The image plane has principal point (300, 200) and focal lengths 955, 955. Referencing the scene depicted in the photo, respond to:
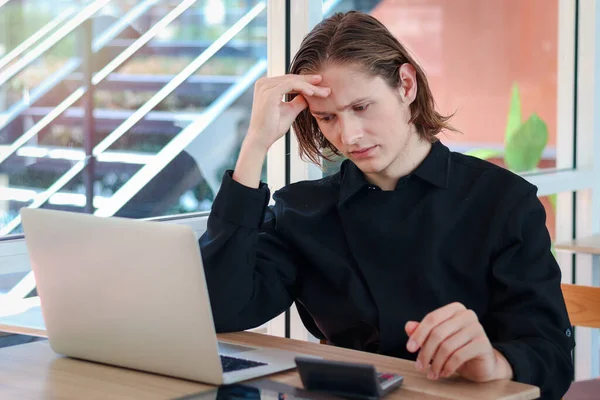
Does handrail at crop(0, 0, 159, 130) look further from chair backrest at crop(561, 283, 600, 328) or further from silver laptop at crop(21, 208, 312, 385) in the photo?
chair backrest at crop(561, 283, 600, 328)

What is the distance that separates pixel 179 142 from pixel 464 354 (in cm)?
131

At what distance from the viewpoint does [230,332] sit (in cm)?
159

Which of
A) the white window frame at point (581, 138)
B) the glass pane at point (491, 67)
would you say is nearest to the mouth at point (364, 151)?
the glass pane at point (491, 67)

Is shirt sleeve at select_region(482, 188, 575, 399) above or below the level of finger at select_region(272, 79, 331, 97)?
below

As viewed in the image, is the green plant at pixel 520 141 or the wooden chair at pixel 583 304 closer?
the wooden chair at pixel 583 304

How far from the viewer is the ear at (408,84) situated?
5.33 ft

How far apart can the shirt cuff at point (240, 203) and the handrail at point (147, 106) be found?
62 cm

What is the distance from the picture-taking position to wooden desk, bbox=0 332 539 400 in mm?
1177

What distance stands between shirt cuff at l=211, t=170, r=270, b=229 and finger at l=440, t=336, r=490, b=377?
47 cm

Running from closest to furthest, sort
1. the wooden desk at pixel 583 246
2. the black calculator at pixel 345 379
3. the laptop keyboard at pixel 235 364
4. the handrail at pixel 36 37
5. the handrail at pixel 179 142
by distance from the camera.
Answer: the black calculator at pixel 345 379 → the laptop keyboard at pixel 235 364 → the handrail at pixel 36 37 → the handrail at pixel 179 142 → the wooden desk at pixel 583 246

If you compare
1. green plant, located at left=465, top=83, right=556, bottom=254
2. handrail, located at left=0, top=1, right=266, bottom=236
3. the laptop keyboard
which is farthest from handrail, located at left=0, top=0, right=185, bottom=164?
green plant, located at left=465, top=83, right=556, bottom=254

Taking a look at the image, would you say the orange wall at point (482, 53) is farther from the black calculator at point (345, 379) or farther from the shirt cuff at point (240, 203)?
the black calculator at point (345, 379)

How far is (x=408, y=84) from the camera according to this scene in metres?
1.64

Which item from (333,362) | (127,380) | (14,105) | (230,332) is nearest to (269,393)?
(333,362)
